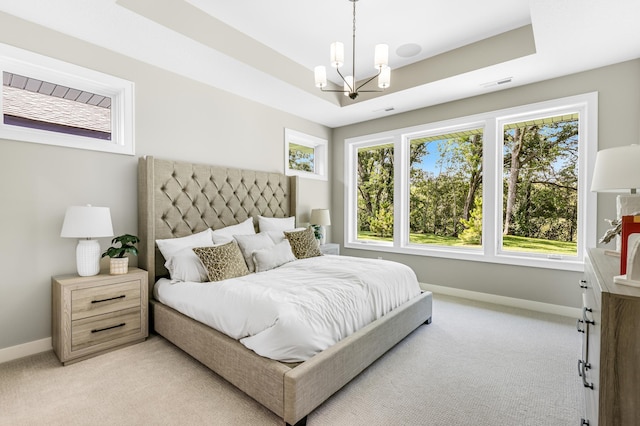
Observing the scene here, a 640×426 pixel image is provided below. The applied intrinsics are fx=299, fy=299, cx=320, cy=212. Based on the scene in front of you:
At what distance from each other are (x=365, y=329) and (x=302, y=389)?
2.38 feet

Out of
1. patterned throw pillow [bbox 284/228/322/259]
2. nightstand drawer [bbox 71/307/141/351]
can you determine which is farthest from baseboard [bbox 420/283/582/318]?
nightstand drawer [bbox 71/307/141/351]

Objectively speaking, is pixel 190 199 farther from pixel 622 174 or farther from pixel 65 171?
pixel 622 174

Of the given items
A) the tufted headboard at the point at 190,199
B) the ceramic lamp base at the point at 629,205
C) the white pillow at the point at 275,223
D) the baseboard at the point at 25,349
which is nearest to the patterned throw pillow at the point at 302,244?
the white pillow at the point at 275,223

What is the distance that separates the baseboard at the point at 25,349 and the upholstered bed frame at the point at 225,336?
821 mm

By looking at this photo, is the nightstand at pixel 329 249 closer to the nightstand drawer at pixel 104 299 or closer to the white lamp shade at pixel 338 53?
the nightstand drawer at pixel 104 299

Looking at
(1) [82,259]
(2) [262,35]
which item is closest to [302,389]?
(1) [82,259]

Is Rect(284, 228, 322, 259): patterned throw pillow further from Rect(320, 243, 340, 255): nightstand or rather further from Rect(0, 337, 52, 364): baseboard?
Rect(0, 337, 52, 364): baseboard

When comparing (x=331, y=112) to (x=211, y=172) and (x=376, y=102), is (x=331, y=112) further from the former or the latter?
(x=211, y=172)

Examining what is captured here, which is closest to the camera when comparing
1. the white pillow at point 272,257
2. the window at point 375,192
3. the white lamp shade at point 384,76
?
the white lamp shade at point 384,76

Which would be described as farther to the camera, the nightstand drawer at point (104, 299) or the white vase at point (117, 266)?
the white vase at point (117, 266)

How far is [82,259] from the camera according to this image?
8.29ft

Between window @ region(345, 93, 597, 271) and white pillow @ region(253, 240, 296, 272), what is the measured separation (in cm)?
219

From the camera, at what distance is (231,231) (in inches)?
140

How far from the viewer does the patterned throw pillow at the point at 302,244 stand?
3596mm
